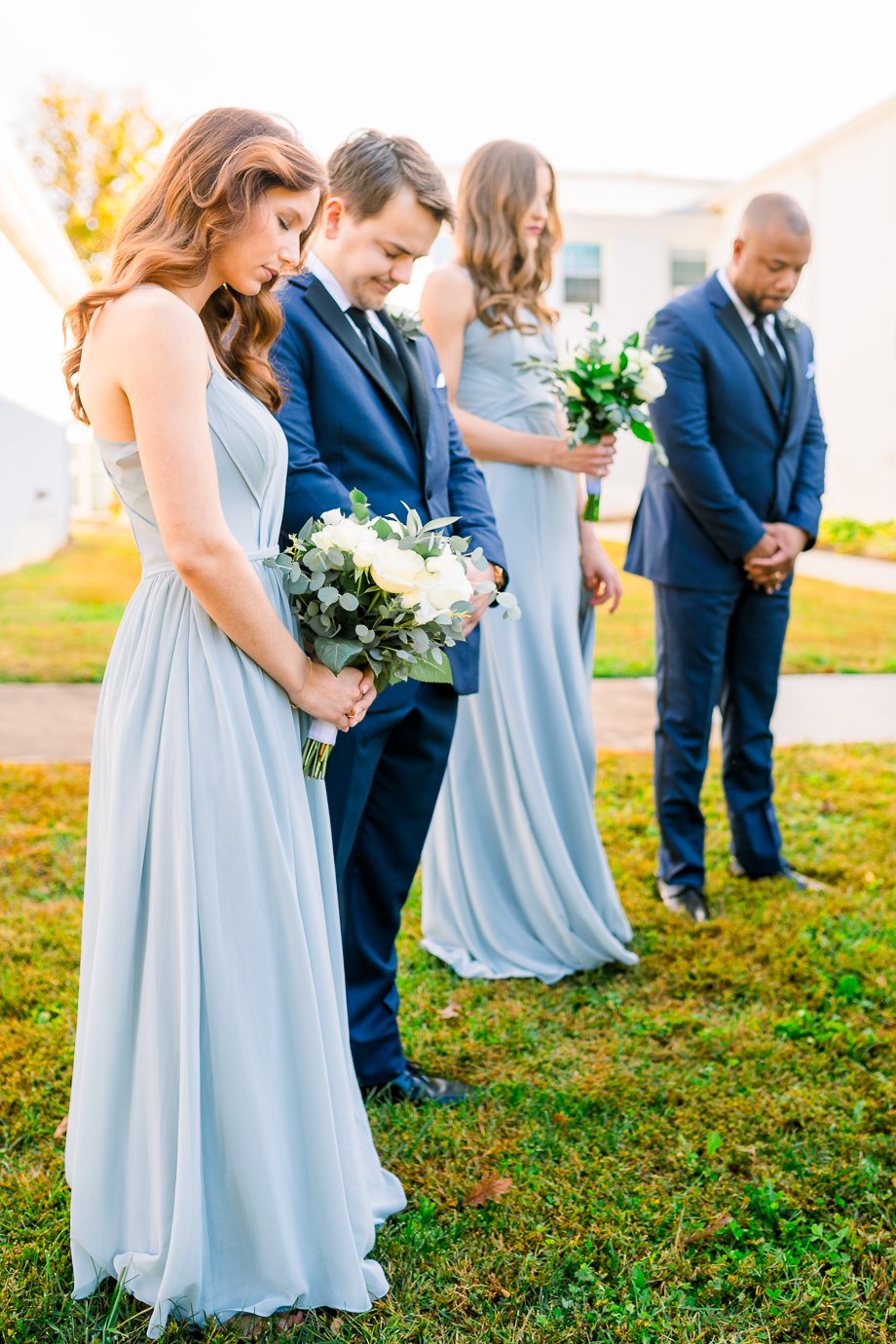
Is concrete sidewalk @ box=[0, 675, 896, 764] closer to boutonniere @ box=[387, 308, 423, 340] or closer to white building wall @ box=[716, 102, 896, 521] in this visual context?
boutonniere @ box=[387, 308, 423, 340]

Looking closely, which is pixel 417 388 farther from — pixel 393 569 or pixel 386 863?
pixel 386 863

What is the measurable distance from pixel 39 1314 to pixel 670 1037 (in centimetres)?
208

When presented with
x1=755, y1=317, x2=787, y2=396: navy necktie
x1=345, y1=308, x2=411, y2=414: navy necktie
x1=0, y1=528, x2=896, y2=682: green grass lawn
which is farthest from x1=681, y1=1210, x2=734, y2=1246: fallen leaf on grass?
x1=0, y1=528, x2=896, y2=682: green grass lawn

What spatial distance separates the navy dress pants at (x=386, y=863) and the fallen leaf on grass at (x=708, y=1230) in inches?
37.1

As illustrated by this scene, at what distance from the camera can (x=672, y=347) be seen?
4785mm

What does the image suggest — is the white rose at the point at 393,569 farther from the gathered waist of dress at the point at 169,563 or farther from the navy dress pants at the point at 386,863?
the navy dress pants at the point at 386,863

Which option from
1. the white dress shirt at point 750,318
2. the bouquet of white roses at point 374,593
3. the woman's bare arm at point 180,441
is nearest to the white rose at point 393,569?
the bouquet of white roses at point 374,593

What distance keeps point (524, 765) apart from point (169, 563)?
6.98ft

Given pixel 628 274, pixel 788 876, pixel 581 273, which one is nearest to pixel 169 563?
pixel 788 876

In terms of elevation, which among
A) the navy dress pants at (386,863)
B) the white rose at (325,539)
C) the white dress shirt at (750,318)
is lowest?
the navy dress pants at (386,863)

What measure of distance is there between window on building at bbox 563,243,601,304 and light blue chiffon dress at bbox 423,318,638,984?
22621 millimetres

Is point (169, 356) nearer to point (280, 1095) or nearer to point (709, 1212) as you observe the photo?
point (280, 1095)

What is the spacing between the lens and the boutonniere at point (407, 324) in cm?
324

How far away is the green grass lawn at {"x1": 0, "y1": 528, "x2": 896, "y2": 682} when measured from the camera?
966 cm
